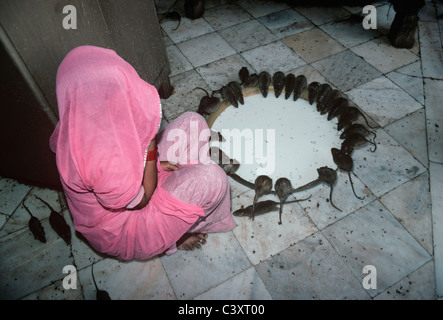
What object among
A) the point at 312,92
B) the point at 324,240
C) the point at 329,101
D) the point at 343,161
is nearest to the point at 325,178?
the point at 343,161

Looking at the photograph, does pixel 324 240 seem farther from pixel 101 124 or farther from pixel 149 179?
pixel 101 124

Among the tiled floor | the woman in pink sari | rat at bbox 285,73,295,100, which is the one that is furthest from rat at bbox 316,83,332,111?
the woman in pink sari

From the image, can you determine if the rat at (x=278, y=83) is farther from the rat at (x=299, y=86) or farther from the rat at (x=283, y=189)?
the rat at (x=283, y=189)

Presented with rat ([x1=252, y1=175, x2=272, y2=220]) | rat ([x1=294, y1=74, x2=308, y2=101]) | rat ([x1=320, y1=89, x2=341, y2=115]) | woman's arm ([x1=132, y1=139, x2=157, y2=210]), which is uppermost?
woman's arm ([x1=132, y1=139, x2=157, y2=210])

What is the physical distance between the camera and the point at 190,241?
2.53 metres

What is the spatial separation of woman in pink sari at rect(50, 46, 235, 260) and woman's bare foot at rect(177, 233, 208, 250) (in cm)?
29

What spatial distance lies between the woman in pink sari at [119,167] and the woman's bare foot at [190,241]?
289 mm

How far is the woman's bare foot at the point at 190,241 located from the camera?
2527 millimetres

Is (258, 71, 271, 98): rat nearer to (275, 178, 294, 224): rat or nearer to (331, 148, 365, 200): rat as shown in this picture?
(331, 148, 365, 200): rat

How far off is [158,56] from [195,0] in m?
1.99

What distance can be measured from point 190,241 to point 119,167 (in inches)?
52.2

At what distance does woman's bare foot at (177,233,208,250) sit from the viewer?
2.53m

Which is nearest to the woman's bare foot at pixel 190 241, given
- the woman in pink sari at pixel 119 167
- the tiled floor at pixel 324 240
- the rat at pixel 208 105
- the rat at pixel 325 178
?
the tiled floor at pixel 324 240
